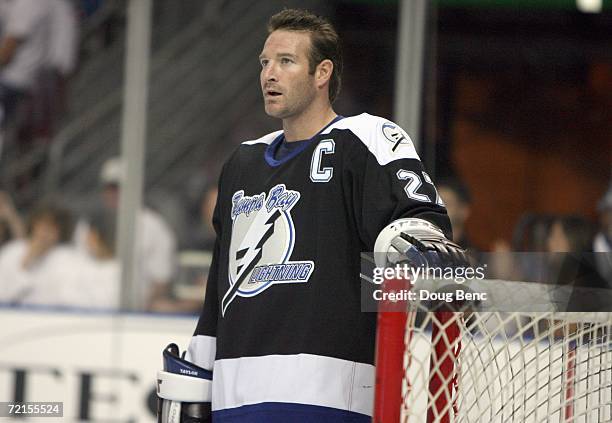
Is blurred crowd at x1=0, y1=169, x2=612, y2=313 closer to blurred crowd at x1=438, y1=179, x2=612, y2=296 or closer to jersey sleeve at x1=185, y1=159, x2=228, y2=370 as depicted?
blurred crowd at x1=438, y1=179, x2=612, y2=296

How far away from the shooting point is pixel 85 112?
15.3ft

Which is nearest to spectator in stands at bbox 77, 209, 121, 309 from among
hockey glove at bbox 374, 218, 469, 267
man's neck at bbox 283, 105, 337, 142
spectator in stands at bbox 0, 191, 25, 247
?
spectator in stands at bbox 0, 191, 25, 247

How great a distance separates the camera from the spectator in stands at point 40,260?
4621 mm

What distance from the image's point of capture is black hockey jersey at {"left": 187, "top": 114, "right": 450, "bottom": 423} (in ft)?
6.95

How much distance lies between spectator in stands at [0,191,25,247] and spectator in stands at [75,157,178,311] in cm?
28

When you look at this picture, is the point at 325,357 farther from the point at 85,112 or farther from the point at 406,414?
the point at 85,112

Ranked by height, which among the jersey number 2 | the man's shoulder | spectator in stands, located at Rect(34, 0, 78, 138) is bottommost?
the jersey number 2

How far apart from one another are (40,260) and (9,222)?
206mm

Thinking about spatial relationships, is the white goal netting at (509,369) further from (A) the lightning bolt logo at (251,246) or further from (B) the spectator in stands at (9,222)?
(B) the spectator in stands at (9,222)

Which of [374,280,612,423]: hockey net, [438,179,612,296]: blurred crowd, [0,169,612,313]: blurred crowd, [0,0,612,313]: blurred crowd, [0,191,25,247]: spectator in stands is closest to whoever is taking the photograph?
[374,280,612,423]: hockey net

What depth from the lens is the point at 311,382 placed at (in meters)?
2.12

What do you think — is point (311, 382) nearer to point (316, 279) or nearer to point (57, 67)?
point (316, 279)

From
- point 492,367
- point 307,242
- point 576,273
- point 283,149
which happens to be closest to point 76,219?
point 283,149

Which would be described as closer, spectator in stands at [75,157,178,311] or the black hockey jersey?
the black hockey jersey
